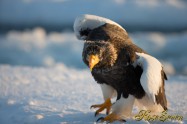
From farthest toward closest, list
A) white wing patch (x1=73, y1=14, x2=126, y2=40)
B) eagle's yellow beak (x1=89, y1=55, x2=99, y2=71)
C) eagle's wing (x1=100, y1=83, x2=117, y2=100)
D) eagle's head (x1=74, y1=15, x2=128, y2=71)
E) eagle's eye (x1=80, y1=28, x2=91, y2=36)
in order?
eagle's eye (x1=80, y1=28, x2=91, y2=36)
white wing patch (x1=73, y1=14, x2=126, y2=40)
eagle's wing (x1=100, y1=83, x2=117, y2=100)
eagle's head (x1=74, y1=15, x2=128, y2=71)
eagle's yellow beak (x1=89, y1=55, x2=99, y2=71)

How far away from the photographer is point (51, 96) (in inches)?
275

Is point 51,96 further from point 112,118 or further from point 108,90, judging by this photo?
point 112,118

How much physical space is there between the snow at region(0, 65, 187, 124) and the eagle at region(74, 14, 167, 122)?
327 millimetres

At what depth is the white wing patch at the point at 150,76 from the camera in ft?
15.4

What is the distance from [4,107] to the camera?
569cm

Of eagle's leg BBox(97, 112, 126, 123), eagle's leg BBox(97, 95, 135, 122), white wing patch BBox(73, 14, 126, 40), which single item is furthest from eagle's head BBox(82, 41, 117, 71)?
white wing patch BBox(73, 14, 126, 40)

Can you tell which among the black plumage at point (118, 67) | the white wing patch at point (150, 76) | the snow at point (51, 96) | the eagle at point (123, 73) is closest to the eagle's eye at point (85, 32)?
the eagle at point (123, 73)

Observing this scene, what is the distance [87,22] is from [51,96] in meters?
1.67

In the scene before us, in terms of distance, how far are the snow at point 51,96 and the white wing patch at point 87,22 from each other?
46.4 inches

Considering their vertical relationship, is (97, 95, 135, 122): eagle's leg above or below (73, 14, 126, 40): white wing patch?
below

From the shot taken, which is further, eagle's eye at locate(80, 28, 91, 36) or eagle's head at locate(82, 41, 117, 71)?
eagle's eye at locate(80, 28, 91, 36)

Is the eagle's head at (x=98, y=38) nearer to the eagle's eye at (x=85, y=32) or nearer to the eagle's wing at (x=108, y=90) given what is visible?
the eagle's eye at (x=85, y=32)

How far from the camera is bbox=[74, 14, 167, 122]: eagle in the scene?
186 inches

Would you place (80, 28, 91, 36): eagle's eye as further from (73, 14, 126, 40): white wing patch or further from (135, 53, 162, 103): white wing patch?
(135, 53, 162, 103): white wing patch
